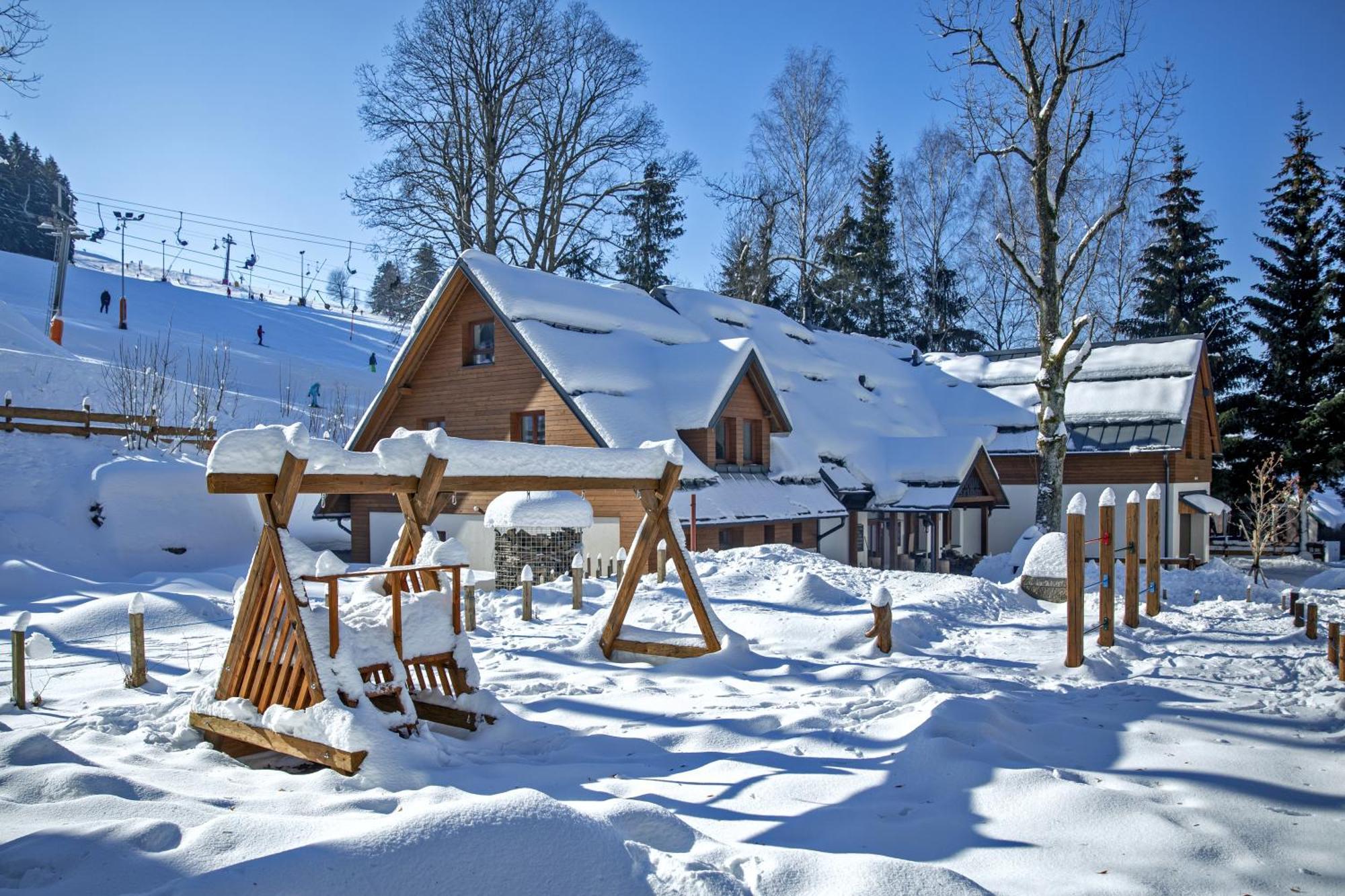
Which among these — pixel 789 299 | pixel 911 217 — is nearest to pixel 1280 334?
pixel 911 217

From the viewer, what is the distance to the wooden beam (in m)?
5.68

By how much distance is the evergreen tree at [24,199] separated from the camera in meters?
68.1

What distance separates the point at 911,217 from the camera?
37.1 meters

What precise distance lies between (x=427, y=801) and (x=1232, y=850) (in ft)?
13.6

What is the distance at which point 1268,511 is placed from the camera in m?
29.6

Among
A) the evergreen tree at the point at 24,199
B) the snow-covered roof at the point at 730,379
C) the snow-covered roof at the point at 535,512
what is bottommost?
the snow-covered roof at the point at 535,512

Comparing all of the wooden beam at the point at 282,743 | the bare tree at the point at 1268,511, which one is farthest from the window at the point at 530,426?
the bare tree at the point at 1268,511

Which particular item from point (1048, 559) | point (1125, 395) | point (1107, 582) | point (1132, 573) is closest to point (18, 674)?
point (1107, 582)

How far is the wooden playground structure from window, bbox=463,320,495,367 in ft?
46.5

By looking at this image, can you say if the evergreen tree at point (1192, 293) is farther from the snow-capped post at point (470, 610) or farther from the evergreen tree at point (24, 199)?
the evergreen tree at point (24, 199)

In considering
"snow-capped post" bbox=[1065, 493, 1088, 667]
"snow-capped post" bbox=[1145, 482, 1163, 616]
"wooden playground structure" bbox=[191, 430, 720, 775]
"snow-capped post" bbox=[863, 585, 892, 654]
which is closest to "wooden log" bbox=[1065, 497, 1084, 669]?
"snow-capped post" bbox=[1065, 493, 1088, 667]

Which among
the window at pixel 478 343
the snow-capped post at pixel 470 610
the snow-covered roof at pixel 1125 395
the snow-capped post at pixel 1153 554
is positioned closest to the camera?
the snow-capped post at pixel 470 610

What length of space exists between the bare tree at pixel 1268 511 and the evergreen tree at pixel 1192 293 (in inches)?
64.8

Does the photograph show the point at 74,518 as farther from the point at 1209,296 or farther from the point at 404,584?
the point at 1209,296
